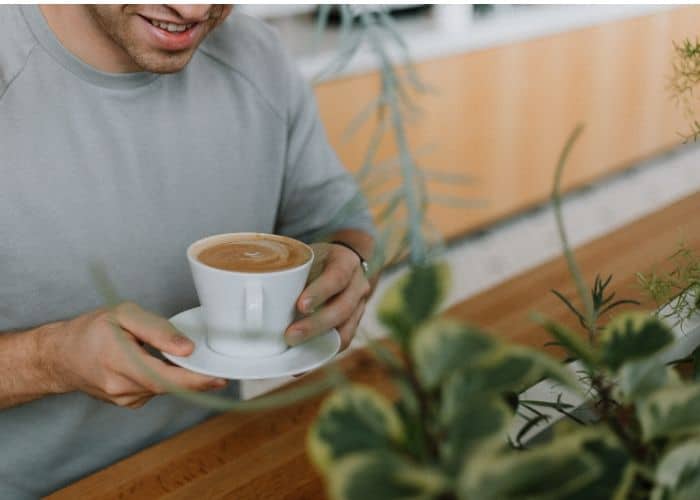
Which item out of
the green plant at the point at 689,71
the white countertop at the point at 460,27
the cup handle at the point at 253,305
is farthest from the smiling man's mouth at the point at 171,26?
the white countertop at the point at 460,27

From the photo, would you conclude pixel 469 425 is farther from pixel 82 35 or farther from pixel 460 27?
pixel 460 27

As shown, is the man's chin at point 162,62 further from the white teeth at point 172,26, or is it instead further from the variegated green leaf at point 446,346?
the variegated green leaf at point 446,346

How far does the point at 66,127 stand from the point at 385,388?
554 mm

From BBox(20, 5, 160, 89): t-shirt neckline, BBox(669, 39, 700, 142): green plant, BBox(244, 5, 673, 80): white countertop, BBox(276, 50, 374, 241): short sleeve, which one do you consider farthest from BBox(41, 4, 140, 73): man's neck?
BBox(244, 5, 673, 80): white countertop

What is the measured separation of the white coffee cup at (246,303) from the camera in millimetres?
814

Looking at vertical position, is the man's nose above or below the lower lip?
above

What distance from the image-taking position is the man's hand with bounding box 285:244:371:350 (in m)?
0.89

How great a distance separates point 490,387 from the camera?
14.1 inches

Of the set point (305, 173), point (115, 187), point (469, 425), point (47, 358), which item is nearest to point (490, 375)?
point (469, 425)

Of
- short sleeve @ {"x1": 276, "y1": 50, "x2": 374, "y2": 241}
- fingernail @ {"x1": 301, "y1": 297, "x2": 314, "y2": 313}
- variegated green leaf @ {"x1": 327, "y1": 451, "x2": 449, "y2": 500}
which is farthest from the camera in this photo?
short sleeve @ {"x1": 276, "y1": 50, "x2": 374, "y2": 241}

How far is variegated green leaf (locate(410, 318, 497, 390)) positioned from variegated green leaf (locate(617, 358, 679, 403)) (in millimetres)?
113

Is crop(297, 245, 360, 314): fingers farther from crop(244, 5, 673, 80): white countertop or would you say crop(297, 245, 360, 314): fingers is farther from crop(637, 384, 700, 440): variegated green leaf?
crop(244, 5, 673, 80): white countertop

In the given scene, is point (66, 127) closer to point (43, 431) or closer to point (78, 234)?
point (78, 234)

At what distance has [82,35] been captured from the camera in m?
1.14
